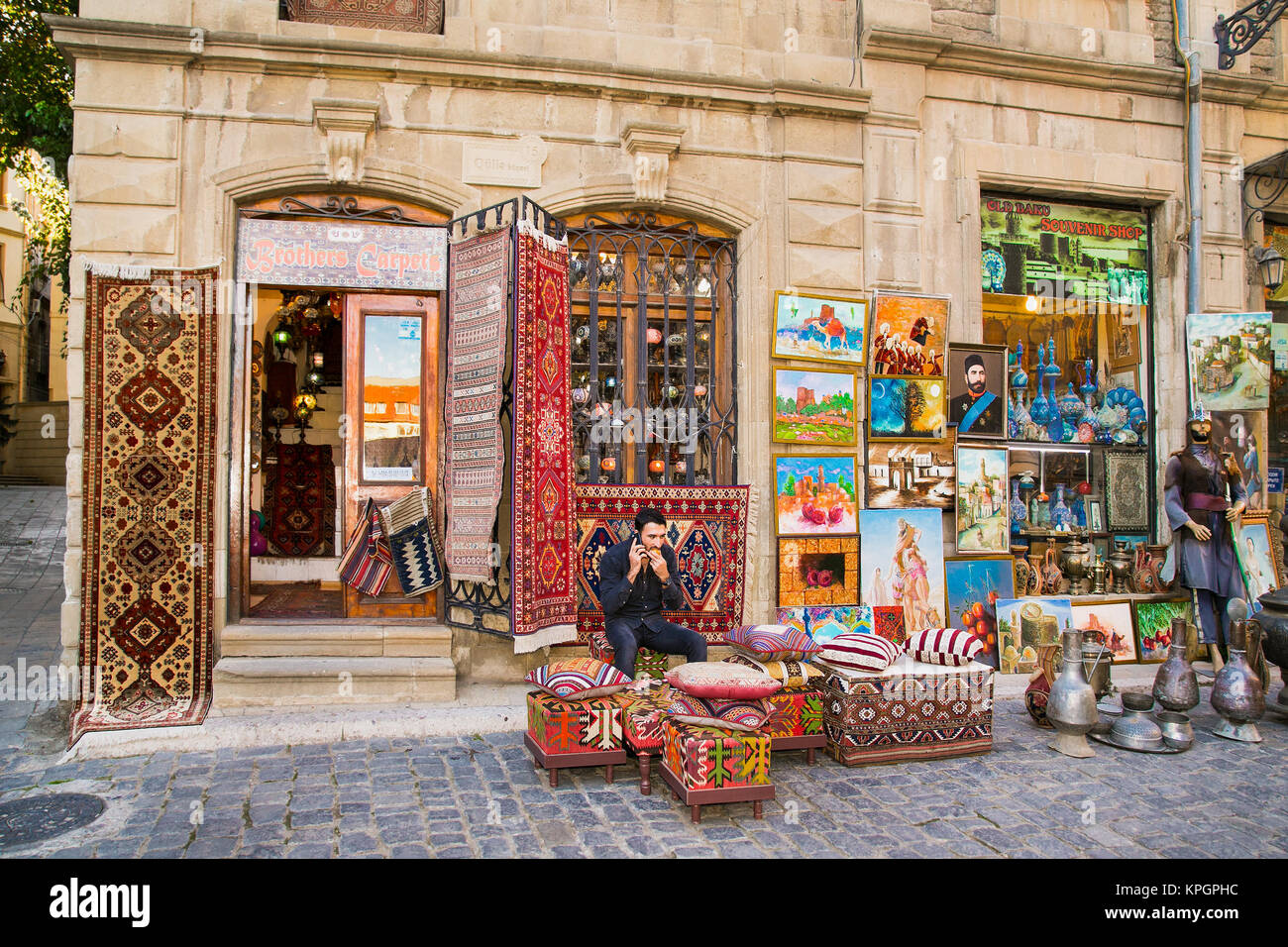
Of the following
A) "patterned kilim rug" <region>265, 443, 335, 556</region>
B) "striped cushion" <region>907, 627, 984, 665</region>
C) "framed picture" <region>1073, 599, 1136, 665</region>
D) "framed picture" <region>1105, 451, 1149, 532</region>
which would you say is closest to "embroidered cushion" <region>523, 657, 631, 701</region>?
"striped cushion" <region>907, 627, 984, 665</region>

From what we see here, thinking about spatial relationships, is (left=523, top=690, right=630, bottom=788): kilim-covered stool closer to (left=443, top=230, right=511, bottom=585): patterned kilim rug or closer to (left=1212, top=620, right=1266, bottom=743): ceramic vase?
(left=443, top=230, right=511, bottom=585): patterned kilim rug

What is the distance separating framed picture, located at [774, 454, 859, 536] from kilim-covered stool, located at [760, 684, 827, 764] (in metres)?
2.04

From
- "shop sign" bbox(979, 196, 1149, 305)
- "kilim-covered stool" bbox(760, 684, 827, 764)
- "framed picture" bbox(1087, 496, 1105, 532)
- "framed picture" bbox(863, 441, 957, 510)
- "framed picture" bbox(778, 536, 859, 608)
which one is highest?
"shop sign" bbox(979, 196, 1149, 305)

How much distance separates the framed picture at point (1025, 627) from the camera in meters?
7.39

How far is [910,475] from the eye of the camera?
24.5 ft

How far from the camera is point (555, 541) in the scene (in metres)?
6.23

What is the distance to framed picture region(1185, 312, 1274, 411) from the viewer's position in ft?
26.9

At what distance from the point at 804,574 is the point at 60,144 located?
32.5 feet

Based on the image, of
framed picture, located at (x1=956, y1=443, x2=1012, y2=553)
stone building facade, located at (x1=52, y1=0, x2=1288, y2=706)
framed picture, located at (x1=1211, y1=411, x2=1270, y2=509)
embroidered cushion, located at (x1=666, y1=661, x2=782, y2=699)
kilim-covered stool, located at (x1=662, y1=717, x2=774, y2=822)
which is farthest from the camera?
framed picture, located at (x1=1211, y1=411, x2=1270, y2=509)

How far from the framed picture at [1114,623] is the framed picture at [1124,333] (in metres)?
2.55

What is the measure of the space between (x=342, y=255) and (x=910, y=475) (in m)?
5.18

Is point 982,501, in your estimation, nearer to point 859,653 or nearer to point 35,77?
point 859,653

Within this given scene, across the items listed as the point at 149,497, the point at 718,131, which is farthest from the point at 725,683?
the point at 718,131

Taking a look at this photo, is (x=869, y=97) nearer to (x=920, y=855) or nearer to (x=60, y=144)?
(x=920, y=855)
